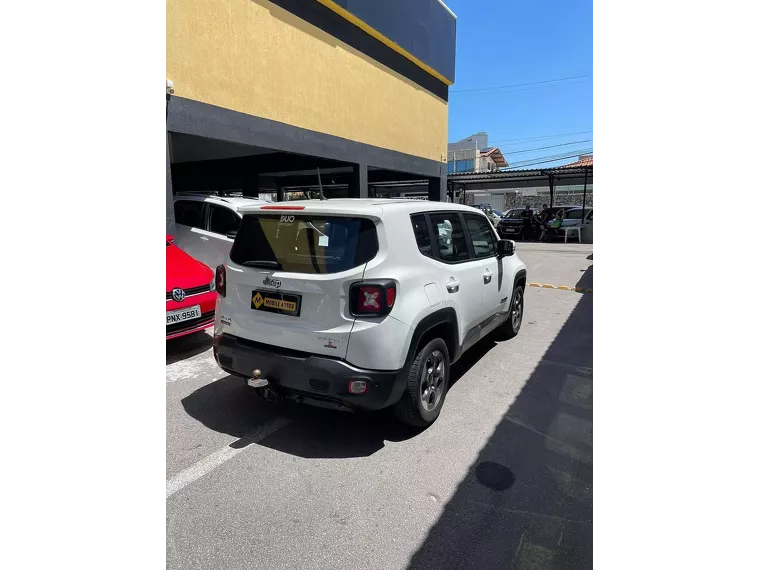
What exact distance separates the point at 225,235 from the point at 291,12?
15.6ft

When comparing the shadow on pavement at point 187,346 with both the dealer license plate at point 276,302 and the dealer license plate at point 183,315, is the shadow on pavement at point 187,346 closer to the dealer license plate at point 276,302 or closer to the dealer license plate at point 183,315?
the dealer license plate at point 183,315

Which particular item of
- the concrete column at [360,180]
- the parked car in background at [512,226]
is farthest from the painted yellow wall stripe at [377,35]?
the parked car in background at [512,226]

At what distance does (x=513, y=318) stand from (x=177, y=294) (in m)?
4.08

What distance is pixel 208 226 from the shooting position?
23.5ft

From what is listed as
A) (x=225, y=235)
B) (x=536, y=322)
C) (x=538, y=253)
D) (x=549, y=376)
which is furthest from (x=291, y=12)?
(x=538, y=253)

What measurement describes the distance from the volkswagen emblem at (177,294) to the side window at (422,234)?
294cm

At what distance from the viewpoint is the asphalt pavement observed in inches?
91.8

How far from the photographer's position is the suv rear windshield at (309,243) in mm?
3154

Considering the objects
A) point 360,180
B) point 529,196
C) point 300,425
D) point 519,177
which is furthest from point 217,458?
point 529,196

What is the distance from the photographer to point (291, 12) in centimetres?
862

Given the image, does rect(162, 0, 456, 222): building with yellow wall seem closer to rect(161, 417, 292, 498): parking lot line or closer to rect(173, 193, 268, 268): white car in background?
→ rect(173, 193, 268, 268): white car in background

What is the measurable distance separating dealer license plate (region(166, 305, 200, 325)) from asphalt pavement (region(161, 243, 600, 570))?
2.17 ft
